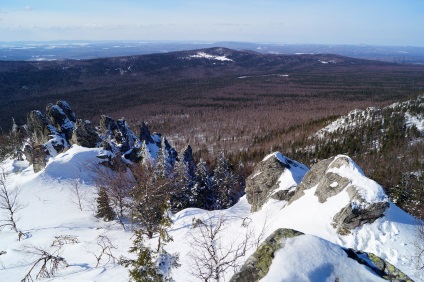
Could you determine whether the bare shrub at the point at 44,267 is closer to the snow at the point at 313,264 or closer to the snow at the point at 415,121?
the snow at the point at 313,264

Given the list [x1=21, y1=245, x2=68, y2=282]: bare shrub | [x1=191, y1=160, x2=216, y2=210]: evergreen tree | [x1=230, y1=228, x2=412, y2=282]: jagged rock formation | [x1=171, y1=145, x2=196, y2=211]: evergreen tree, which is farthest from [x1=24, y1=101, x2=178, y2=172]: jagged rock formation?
[x1=230, y1=228, x2=412, y2=282]: jagged rock formation

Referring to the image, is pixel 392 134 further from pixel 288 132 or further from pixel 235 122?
pixel 235 122

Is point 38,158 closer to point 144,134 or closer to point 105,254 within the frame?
point 144,134

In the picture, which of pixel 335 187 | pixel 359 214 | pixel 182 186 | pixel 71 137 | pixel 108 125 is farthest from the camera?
pixel 108 125

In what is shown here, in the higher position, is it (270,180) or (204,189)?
(270,180)

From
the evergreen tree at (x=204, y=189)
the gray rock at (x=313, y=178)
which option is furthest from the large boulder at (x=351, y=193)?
the evergreen tree at (x=204, y=189)

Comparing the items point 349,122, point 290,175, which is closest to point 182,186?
point 290,175

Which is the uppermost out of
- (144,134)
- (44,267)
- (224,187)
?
(44,267)

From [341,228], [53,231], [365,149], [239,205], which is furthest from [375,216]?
[365,149]
